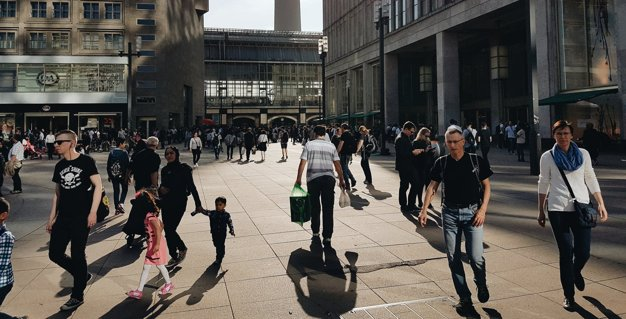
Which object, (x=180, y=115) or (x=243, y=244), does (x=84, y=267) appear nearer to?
(x=243, y=244)

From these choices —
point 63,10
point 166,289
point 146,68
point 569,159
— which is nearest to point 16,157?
point 166,289

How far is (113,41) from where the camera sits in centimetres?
5138

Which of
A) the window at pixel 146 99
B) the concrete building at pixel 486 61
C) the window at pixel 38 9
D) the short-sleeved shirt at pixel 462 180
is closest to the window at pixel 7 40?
the window at pixel 38 9

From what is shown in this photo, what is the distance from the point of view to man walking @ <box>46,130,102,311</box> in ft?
→ 15.1

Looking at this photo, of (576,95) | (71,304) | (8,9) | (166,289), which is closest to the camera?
(71,304)

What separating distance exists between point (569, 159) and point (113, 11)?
5707cm

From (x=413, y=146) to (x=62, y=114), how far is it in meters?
52.0

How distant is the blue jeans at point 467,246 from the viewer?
4227 mm

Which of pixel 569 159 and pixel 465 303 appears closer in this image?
pixel 465 303

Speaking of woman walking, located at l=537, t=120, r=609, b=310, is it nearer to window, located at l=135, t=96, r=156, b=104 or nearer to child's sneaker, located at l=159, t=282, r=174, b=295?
child's sneaker, located at l=159, t=282, r=174, b=295

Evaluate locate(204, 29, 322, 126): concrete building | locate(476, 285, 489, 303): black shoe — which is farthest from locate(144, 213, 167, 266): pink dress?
locate(204, 29, 322, 126): concrete building

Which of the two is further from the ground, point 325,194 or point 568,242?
point 325,194

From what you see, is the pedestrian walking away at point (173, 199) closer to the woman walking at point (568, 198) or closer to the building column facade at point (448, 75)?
the woman walking at point (568, 198)

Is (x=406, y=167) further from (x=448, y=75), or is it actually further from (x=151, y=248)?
(x=448, y=75)
